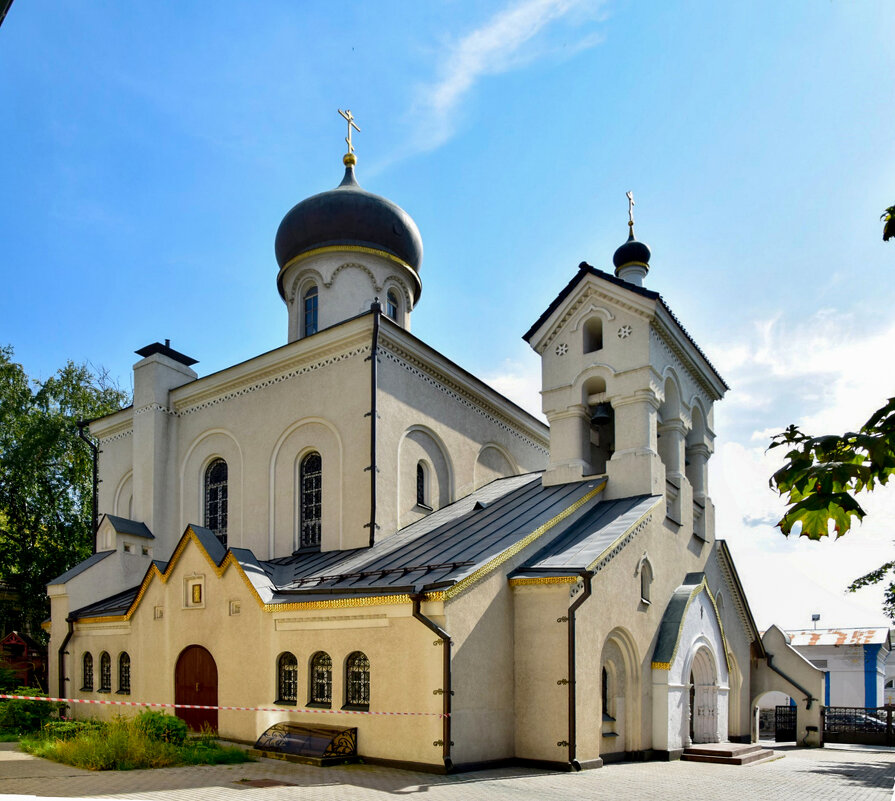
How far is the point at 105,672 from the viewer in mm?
17516

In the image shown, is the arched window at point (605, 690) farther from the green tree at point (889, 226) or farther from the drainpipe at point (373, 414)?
the green tree at point (889, 226)

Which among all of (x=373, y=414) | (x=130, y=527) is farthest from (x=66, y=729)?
(x=373, y=414)

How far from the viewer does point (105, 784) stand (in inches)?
384

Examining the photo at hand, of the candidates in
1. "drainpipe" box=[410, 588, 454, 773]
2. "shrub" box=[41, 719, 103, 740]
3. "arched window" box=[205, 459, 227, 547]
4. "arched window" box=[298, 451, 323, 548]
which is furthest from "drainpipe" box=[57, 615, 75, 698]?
"drainpipe" box=[410, 588, 454, 773]

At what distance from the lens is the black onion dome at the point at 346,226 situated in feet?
70.5

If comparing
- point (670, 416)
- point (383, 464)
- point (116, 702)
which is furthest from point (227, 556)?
point (670, 416)

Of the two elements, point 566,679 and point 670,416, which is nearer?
point 566,679

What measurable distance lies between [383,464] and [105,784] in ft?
27.5

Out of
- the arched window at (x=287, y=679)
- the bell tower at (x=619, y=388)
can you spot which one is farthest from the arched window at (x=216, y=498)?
the bell tower at (x=619, y=388)

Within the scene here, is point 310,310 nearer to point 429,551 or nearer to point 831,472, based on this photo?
point 429,551

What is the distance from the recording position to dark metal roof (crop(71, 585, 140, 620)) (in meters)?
17.4

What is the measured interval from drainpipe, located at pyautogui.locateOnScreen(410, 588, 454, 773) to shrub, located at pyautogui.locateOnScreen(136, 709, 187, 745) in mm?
4139

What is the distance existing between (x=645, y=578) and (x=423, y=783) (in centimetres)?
602

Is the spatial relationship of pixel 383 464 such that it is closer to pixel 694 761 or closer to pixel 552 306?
pixel 552 306
